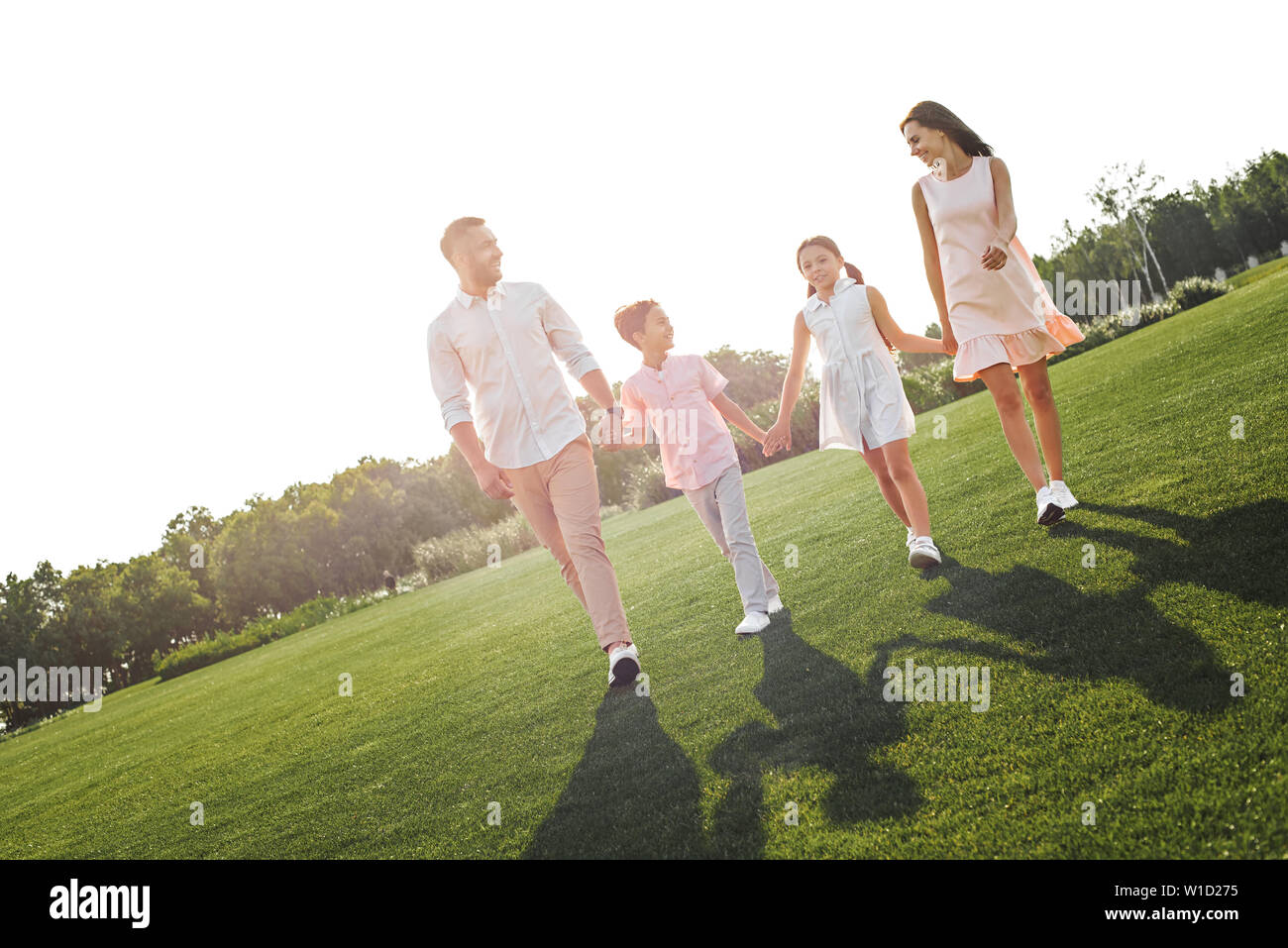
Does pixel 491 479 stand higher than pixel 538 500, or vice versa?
pixel 491 479

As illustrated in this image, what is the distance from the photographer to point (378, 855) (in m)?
3.17

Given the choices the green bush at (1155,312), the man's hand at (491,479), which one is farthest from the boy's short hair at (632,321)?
the green bush at (1155,312)

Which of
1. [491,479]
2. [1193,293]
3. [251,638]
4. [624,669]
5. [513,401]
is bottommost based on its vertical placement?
[251,638]

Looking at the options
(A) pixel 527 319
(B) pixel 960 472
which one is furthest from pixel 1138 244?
(A) pixel 527 319

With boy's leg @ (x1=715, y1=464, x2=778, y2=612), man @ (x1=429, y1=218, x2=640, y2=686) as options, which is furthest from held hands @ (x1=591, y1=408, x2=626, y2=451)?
boy's leg @ (x1=715, y1=464, x2=778, y2=612)

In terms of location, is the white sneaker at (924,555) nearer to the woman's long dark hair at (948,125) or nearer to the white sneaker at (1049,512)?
the white sneaker at (1049,512)

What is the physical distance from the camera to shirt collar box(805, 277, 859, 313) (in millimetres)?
5301

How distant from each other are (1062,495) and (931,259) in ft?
5.24

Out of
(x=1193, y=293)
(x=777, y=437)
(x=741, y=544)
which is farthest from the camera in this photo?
(x=1193, y=293)

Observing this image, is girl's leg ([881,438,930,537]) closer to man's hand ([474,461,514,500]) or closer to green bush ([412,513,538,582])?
man's hand ([474,461,514,500])

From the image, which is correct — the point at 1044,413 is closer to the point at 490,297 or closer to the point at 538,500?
the point at 538,500

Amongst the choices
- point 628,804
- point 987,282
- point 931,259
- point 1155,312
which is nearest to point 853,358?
point 931,259

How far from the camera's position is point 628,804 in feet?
9.84
